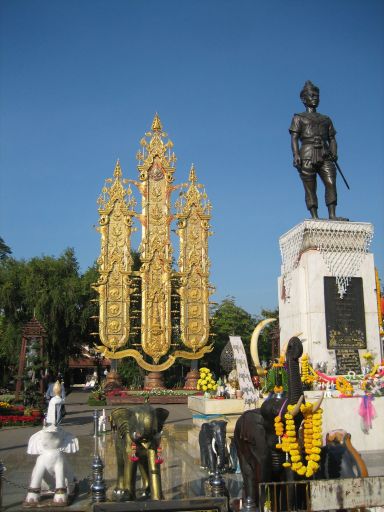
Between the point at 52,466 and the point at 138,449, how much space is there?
4.63 ft

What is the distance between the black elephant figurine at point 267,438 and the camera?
6.35 meters

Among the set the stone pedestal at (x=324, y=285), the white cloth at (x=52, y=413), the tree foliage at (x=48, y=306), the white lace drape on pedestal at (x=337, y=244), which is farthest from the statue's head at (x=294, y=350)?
the tree foliage at (x=48, y=306)

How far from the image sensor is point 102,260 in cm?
3177

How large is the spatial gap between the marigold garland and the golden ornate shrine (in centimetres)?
2530

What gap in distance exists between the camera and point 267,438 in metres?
6.45

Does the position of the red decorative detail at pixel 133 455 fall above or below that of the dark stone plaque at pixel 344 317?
below

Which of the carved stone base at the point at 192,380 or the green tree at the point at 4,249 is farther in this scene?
the green tree at the point at 4,249

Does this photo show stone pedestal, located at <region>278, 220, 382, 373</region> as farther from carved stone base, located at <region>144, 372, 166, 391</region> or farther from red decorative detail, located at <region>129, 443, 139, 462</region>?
carved stone base, located at <region>144, 372, 166, 391</region>

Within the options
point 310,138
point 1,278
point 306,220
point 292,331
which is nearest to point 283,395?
point 292,331

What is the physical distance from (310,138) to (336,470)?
27.2ft

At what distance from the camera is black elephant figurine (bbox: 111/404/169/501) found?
22.8 feet

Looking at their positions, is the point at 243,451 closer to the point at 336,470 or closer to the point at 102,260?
the point at 336,470

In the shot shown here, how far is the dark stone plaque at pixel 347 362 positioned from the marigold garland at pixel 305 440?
16.0 feet

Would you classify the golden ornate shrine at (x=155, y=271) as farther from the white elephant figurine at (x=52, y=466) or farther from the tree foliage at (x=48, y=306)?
the white elephant figurine at (x=52, y=466)
